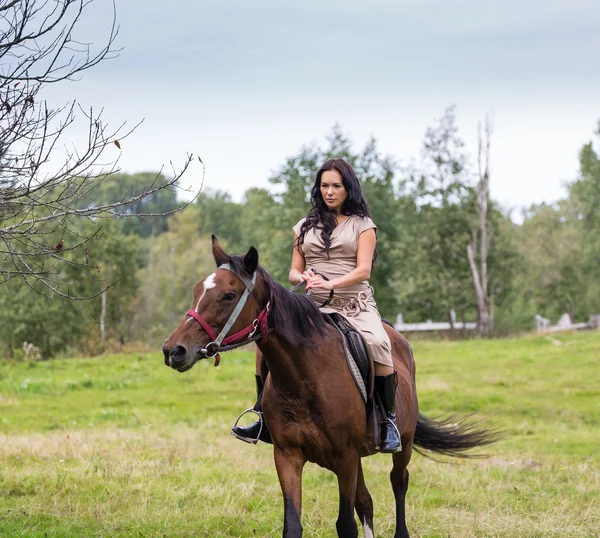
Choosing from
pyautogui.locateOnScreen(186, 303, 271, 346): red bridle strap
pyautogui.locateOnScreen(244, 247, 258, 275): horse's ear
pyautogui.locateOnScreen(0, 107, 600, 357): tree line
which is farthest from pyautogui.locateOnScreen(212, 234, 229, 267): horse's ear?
pyautogui.locateOnScreen(0, 107, 600, 357): tree line

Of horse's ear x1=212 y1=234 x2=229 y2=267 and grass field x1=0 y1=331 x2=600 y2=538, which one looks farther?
grass field x1=0 y1=331 x2=600 y2=538

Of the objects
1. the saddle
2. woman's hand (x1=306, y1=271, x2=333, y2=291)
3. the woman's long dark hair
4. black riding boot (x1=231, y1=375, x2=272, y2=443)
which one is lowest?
black riding boot (x1=231, y1=375, x2=272, y2=443)

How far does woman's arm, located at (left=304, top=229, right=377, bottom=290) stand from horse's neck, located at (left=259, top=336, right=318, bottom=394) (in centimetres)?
59

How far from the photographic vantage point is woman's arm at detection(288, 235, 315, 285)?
234 inches

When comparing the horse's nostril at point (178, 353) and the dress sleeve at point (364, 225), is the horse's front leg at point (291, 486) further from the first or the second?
the dress sleeve at point (364, 225)

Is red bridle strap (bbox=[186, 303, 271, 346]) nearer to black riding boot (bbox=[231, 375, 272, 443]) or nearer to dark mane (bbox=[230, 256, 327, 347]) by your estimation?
dark mane (bbox=[230, 256, 327, 347])

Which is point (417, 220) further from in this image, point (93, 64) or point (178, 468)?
point (93, 64)

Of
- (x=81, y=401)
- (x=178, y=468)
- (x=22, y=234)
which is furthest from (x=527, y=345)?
(x=22, y=234)

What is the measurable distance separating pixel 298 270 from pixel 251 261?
54.1 inches

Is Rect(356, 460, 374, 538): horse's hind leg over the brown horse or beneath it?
beneath

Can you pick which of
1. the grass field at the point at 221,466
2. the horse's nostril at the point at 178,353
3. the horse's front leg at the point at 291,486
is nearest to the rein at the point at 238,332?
the horse's nostril at the point at 178,353

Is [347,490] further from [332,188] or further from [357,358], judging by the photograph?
[332,188]

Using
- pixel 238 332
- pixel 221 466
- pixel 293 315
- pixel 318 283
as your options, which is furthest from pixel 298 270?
pixel 221 466

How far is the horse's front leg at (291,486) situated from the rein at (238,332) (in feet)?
3.02
